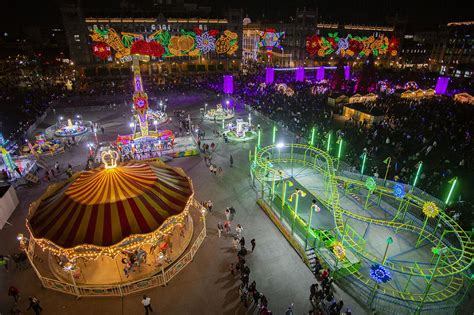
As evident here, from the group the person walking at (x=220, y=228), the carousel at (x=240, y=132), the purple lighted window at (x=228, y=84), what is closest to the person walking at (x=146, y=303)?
the person walking at (x=220, y=228)

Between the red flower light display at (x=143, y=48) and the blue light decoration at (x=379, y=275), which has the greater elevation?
the red flower light display at (x=143, y=48)

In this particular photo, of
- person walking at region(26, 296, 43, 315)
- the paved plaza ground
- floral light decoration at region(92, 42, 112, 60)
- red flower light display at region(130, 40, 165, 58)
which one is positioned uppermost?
red flower light display at region(130, 40, 165, 58)

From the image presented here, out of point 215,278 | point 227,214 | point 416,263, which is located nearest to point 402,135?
point 416,263

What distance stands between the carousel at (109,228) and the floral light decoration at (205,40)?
50073 mm

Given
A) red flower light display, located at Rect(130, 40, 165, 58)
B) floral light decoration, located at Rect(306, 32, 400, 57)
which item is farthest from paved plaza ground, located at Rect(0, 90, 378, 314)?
floral light decoration, located at Rect(306, 32, 400, 57)

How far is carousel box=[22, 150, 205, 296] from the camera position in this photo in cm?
1177

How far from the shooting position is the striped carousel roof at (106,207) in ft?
38.6

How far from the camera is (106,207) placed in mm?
12289

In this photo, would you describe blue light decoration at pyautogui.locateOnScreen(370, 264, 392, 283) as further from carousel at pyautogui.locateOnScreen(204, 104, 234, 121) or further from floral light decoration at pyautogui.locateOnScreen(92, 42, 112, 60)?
floral light decoration at pyautogui.locateOnScreen(92, 42, 112, 60)

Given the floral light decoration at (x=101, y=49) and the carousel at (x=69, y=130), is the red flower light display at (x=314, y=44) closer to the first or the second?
the floral light decoration at (x=101, y=49)

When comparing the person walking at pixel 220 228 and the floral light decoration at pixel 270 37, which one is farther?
the floral light decoration at pixel 270 37

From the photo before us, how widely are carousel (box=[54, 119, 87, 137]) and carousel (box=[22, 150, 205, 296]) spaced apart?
18.6m

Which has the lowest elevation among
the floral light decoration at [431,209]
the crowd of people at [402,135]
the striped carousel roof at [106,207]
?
the crowd of people at [402,135]

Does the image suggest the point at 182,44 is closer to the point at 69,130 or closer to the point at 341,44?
the point at 69,130
